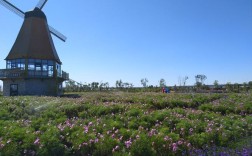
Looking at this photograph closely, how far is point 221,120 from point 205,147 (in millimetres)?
2919

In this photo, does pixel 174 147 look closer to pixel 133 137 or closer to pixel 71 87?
pixel 133 137

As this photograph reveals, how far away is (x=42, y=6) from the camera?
36.0 meters

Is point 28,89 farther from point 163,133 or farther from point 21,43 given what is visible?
point 163,133

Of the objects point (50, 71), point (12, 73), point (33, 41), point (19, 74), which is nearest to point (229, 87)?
point (50, 71)

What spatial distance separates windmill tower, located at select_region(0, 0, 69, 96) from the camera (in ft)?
98.4

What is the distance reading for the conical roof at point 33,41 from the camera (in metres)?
30.7

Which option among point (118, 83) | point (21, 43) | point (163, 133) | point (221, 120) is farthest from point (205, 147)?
point (118, 83)

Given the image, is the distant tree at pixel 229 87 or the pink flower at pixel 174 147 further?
the distant tree at pixel 229 87

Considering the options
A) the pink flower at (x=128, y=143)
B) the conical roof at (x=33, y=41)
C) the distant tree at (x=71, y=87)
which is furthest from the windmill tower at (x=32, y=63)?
the pink flower at (x=128, y=143)

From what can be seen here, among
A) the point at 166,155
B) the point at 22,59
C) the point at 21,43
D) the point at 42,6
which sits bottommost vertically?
the point at 166,155

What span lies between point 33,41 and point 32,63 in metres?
2.63

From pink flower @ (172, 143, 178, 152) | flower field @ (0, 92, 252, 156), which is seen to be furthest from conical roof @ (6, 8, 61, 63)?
pink flower @ (172, 143, 178, 152)

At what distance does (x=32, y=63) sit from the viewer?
30688 millimetres

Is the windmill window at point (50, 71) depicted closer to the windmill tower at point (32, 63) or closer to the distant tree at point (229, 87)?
the windmill tower at point (32, 63)
